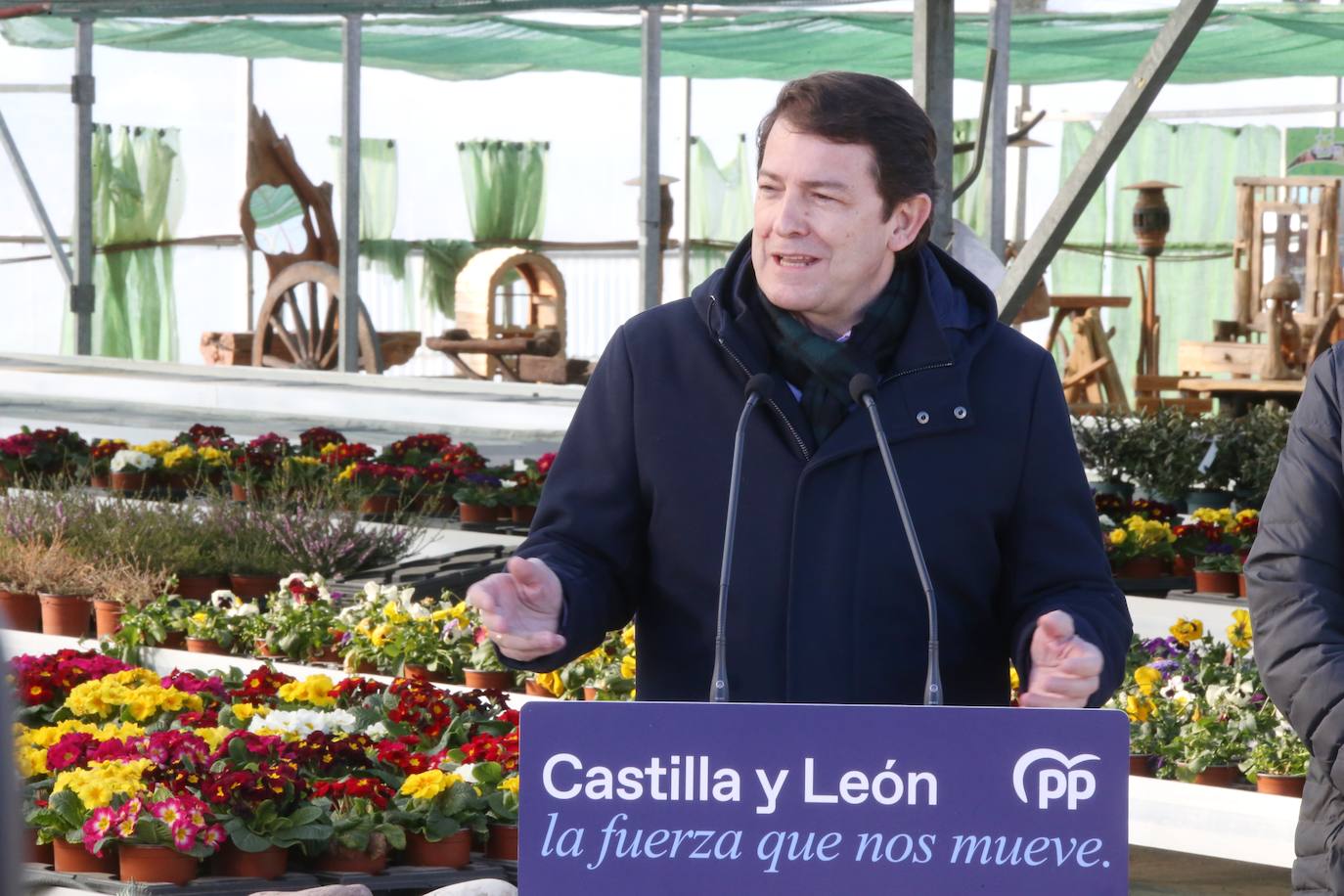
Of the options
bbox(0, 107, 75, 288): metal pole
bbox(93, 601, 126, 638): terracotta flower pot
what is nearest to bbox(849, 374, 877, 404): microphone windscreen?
bbox(93, 601, 126, 638): terracotta flower pot

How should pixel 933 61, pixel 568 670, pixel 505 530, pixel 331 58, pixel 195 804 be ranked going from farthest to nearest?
pixel 331 58
pixel 505 530
pixel 933 61
pixel 568 670
pixel 195 804

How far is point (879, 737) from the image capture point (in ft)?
4.83

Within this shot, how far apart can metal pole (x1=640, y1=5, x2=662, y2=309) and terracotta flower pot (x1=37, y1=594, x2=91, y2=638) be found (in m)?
6.22

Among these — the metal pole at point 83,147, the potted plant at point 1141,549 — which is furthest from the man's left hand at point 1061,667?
the metal pole at point 83,147

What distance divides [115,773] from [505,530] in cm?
444

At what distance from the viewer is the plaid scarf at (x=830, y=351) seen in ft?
6.32

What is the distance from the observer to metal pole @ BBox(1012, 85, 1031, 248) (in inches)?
666

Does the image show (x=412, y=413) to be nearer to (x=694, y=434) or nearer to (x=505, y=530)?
(x=505, y=530)

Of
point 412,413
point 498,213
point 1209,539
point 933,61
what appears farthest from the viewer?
point 498,213

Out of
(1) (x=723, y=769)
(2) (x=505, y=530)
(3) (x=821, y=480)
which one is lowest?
(2) (x=505, y=530)

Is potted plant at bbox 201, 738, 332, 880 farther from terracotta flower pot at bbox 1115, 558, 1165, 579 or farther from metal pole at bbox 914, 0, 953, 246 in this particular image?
terracotta flower pot at bbox 1115, 558, 1165, 579

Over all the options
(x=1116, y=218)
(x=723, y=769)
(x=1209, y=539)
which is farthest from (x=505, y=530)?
(x=1116, y=218)

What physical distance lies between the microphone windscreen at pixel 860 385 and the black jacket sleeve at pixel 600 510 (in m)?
0.29

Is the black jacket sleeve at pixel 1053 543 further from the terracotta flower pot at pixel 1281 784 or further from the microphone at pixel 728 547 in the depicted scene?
the terracotta flower pot at pixel 1281 784
